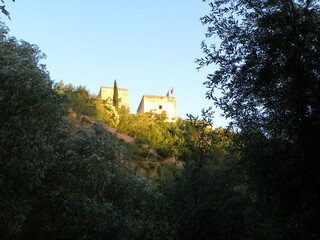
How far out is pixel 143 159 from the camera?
100ft

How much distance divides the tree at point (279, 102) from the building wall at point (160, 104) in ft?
156

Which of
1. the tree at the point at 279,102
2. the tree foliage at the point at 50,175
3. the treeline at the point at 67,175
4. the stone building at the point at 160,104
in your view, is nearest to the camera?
the tree at the point at 279,102

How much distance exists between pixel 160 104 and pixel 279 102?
163 ft

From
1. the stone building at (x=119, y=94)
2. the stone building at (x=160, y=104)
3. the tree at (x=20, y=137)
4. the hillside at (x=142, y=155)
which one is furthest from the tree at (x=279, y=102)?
the stone building at (x=160, y=104)

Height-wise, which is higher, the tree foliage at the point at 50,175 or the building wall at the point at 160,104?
the building wall at the point at 160,104

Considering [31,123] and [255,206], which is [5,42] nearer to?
[31,123]

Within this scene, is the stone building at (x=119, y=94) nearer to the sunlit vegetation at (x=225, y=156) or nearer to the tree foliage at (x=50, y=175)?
the tree foliage at (x=50, y=175)

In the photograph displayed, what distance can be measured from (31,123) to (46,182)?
3358 mm

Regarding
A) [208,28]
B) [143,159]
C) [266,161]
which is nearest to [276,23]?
[208,28]

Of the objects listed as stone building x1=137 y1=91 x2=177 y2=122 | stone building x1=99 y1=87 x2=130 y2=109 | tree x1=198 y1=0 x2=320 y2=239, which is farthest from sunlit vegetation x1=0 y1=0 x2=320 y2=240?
stone building x1=137 y1=91 x2=177 y2=122

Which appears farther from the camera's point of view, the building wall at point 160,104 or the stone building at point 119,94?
the building wall at point 160,104

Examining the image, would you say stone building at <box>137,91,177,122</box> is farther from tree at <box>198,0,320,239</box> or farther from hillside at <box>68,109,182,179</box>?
tree at <box>198,0,320,239</box>

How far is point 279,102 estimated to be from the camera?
662cm

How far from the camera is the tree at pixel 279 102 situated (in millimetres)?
6055
